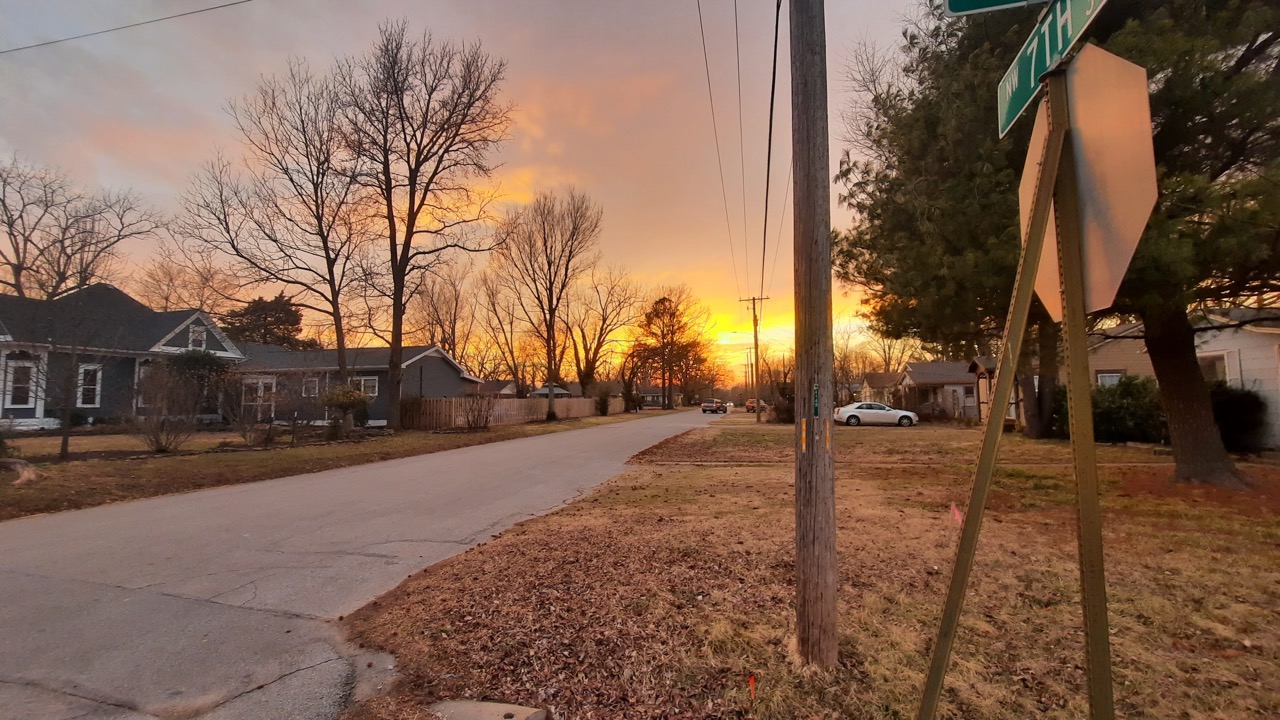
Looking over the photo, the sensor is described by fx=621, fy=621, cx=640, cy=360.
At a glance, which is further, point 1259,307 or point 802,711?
point 1259,307

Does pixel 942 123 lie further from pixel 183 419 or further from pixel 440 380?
pixel 440 380

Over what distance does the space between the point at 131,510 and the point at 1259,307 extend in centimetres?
1602

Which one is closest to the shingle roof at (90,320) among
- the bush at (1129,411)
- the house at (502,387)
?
the bush at (1129,411)

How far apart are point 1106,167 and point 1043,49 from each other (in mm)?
629

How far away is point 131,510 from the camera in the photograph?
8.73 meters

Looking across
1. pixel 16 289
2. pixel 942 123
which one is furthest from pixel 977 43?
pixel 16 289

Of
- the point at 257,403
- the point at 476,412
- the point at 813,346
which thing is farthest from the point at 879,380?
the point at 813,346

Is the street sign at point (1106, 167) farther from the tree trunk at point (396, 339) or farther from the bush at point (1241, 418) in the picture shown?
the tree trunk at point (396, 339)

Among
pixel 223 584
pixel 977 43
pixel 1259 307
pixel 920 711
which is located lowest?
pixel 223 584

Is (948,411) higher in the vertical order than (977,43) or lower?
lower

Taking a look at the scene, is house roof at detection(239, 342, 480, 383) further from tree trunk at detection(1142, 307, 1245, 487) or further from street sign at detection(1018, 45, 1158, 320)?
street sign at detection(1018, 45, 1158, 320)

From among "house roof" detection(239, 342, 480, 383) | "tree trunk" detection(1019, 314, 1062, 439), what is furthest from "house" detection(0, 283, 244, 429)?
"tree trunk" detection(1019, 314, 1062, 439)

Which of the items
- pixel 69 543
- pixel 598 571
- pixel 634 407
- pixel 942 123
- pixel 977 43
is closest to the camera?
pixel 598 571

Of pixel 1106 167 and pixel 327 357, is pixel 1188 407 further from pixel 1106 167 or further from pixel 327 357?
pixel 327 357
